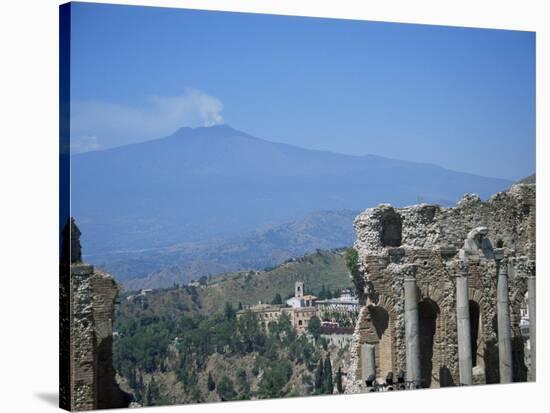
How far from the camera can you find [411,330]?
2392cm

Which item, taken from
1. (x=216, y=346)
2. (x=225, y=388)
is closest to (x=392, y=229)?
(x=225, y=388)

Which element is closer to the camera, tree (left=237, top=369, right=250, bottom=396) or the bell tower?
tree (left=237, top=369, right=250, bottom=396)

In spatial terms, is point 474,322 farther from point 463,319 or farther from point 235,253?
point 235,253

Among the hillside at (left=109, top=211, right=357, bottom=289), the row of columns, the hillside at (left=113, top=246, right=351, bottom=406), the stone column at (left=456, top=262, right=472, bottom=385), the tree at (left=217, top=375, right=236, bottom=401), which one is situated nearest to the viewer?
the hillside at (left=113, top=246, right=351, bottom=406)

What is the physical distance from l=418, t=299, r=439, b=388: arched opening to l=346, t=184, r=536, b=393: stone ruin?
21 mm

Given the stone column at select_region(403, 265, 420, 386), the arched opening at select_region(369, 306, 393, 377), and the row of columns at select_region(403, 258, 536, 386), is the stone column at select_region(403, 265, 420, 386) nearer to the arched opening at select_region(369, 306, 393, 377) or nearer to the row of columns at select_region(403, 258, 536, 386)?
the row of columns at select_region(403, 258, 536, 386)

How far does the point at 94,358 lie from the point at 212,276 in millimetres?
16881

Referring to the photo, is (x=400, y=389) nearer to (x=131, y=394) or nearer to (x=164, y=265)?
(x=131, y=394)

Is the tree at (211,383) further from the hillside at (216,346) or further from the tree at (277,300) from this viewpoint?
the tree at (277,300)

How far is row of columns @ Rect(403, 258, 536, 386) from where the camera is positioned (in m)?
23.9

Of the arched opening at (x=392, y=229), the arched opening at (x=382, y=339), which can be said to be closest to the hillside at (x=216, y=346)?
the arched opening at (x=382, y=339)

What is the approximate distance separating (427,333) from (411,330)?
175 centimetres

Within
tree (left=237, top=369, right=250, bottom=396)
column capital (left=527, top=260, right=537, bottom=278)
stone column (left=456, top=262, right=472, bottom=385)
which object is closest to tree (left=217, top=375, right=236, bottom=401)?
tree (left=237, top=369, right=250, bottom=396)

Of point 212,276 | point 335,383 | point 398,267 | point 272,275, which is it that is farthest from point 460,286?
point 272,275
